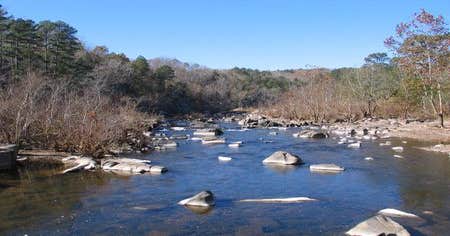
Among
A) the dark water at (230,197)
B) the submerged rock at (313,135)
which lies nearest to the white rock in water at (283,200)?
the dark water at (230,197)

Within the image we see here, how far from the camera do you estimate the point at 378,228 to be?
9133 millimetres

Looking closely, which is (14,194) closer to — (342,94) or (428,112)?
(428,112)

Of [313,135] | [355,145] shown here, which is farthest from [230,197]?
[313,135]

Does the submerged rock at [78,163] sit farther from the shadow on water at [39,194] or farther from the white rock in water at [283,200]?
the white rock in water at [283,200]

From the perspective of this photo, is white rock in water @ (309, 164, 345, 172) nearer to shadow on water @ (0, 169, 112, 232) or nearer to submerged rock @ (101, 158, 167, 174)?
submerged rock @ (101, 158, 167, 174)

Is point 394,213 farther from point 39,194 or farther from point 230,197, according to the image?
point 39,194

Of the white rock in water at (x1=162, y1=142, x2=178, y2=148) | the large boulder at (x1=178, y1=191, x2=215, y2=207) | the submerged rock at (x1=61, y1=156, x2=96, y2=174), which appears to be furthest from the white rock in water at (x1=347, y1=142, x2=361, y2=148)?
the large boulder at (x1=178, y1=191, x2=215, y2=207)

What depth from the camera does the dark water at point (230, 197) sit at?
33.0 ft

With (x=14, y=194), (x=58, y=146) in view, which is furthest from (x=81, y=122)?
(x=14, y=194)

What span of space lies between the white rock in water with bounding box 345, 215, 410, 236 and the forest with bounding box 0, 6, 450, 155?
43.4 feet

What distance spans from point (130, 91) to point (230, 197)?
4565 cm

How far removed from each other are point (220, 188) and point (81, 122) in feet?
27.9

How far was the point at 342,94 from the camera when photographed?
48531 mm

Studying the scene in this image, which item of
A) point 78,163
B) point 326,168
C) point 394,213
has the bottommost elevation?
point 394,213
